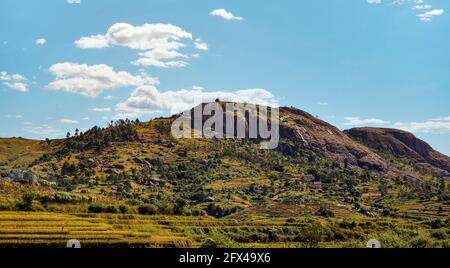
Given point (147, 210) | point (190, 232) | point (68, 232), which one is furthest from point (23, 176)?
point (68, 232)

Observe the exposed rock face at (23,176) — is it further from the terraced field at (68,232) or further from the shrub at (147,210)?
the terraced field at (68,232)

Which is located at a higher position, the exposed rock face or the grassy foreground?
the exposed rock face

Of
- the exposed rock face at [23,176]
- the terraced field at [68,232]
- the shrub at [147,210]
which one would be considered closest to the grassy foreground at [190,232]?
the terraced field at [68,232]

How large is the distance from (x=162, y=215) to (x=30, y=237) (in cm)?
6042

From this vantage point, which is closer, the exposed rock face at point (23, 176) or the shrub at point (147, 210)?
the shrub at point (147, 210)

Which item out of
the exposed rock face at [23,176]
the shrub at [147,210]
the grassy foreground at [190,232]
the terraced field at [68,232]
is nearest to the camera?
the terraced field at [68,232]

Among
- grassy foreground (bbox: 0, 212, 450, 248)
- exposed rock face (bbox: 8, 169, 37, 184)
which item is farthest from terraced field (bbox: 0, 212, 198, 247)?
exposed rock face (bbox: 8, 169, 37, 184)

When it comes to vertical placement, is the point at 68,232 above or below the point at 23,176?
below

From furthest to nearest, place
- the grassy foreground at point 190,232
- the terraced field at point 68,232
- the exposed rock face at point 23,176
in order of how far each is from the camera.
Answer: the exposed rock face at point 23,176
the grassy foreground at point 190,232
the terraced field at point 68,232

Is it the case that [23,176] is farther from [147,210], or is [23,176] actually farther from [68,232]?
[68,232]

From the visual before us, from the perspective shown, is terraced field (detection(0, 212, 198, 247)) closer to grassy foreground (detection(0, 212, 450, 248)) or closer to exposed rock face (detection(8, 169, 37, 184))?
grassy foreground (detection(0, 212, 450, 248))
